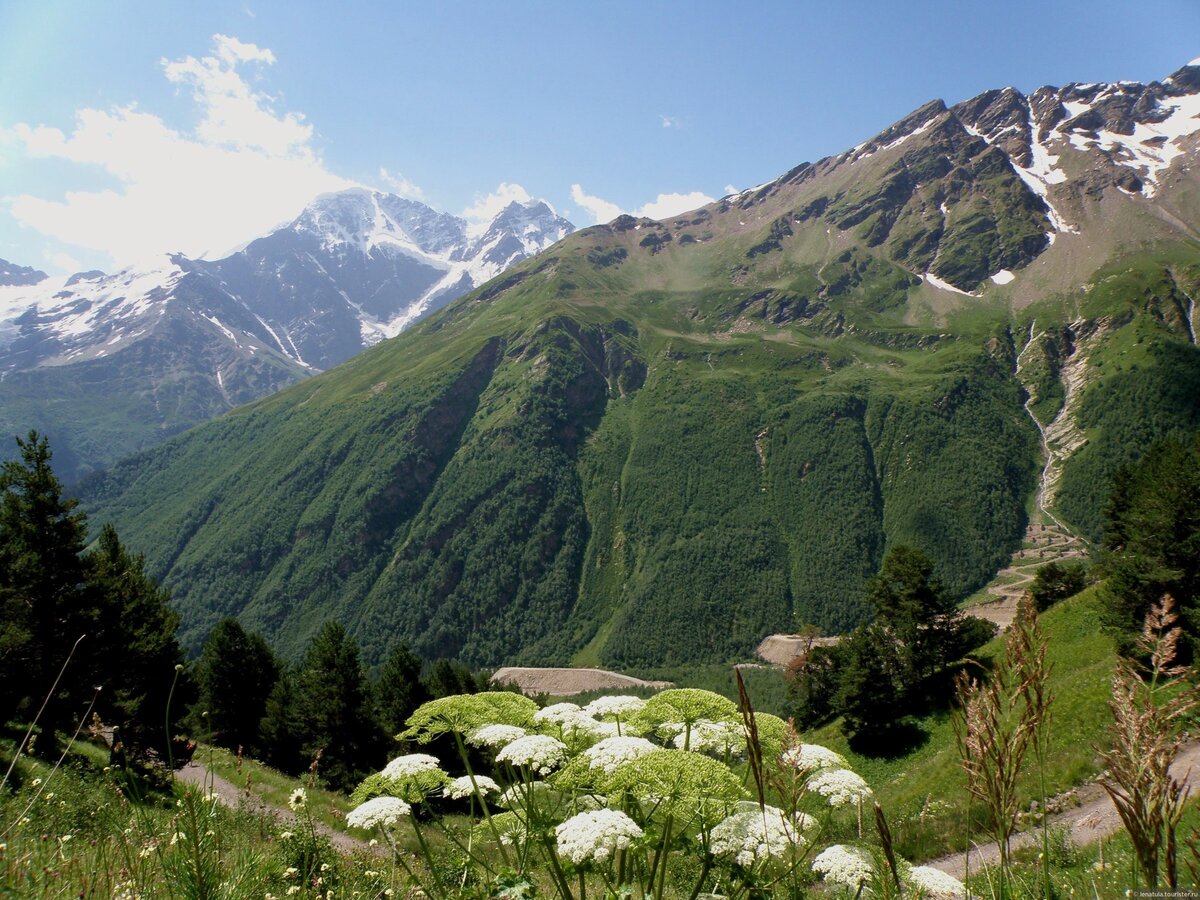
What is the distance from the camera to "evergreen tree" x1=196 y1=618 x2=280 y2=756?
147 ft

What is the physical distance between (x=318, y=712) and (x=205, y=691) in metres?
11.2

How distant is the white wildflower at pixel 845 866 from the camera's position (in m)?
4.88

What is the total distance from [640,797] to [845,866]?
202 centimetres

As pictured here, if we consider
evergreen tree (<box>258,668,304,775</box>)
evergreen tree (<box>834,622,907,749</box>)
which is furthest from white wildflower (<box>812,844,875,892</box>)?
A: evergreen tree (<box>258,668,304,775</box>)

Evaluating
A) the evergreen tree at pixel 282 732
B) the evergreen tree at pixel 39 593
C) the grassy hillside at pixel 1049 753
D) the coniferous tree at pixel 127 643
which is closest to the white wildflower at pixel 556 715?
the grassy hillside at pixel 1049 753

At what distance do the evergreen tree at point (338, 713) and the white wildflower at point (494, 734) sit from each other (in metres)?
39.0

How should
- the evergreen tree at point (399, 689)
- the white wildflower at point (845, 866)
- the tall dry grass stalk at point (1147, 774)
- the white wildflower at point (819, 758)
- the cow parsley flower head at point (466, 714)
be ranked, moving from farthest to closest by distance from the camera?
the evergreen tree at point (399, 689), the cow parsley flower head at point (466, 714), the white wildflower at point (819, 758), the white wildflower at point (845, 866), the tall dry grass stalk at point (1147, 774)

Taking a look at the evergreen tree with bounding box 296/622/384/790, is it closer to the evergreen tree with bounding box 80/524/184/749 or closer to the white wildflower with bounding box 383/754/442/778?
the evergreen tree with bounding box 80/524/184/749

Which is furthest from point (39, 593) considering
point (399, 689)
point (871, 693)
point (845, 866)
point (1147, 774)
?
point (871, 693)

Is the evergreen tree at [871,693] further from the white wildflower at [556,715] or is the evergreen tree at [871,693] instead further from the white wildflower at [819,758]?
the white wildflower at [556,715]

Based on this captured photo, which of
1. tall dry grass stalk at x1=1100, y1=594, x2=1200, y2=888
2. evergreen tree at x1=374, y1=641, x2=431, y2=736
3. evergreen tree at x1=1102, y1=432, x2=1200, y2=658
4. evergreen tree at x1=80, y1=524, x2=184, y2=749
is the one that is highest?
tall dry grass stalk at x1=1100, y1=594, x2=1200, y2=888

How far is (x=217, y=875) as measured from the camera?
416 cm

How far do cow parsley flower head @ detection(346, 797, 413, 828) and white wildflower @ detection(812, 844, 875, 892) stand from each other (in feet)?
12.0

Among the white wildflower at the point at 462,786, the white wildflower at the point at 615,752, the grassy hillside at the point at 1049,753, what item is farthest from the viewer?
the grassy hillside at the point at 1049,753
